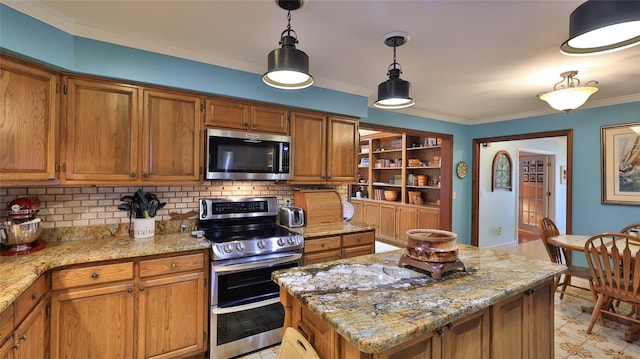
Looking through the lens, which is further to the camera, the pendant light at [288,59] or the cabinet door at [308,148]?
the cabinet door at [308,148]

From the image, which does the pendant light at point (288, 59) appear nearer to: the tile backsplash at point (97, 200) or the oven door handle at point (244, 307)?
the tile backsplash at point (97, 200)

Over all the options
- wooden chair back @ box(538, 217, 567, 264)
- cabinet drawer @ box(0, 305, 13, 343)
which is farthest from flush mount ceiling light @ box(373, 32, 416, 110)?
wooden chair back @ box(538, 217, 567, 264)

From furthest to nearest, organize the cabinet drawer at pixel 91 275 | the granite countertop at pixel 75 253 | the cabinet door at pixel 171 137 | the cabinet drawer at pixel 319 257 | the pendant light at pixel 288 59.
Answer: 1. the cabinet drawer at pixel 319 257
2. the cabinet door at pixel 171 137
3. the cabinet drawer at pixel 91 275
4. the pendant light at pixel 288 59
5. the granite countertop at pixel 75 253

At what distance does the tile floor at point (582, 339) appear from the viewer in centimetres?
239

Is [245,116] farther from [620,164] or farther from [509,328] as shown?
[620,164]

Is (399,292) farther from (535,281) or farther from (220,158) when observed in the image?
(220,158)

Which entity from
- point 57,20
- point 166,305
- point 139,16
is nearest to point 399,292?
point 166,305

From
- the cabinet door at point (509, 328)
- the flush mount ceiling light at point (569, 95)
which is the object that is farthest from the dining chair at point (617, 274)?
the cabinet door at point (509, 328)

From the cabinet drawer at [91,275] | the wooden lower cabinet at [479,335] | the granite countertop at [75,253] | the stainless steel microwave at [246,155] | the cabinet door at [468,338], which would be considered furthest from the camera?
the stainless steel microwave at [246,155]

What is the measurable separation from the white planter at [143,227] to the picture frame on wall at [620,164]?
5094 millimetres

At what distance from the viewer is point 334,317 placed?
111 centimetres

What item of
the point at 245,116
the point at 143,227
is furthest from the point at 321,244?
the point at 143,227

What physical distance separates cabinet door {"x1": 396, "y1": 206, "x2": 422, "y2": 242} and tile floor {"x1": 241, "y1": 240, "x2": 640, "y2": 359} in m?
2.44

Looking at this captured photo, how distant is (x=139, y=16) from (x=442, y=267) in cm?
240
